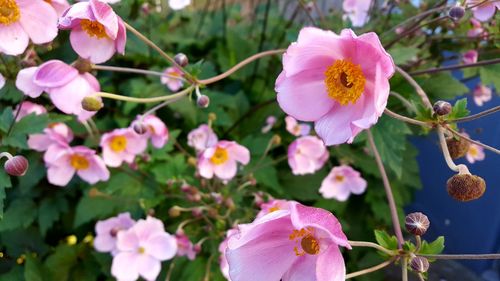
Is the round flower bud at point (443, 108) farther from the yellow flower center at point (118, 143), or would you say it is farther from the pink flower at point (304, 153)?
the yellow flower center at point (118, 143)

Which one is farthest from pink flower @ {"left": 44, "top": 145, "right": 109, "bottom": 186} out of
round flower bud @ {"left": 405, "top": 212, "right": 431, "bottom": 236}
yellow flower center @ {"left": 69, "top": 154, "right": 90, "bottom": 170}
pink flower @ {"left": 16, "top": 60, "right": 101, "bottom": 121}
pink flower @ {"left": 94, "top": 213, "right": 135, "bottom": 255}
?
round flower bud @ {"left": 405, "top": 212, "right": 431, "bottom": 236}

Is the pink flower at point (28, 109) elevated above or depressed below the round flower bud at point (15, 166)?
below

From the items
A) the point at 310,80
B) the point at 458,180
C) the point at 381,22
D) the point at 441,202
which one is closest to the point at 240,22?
the point at 381,22

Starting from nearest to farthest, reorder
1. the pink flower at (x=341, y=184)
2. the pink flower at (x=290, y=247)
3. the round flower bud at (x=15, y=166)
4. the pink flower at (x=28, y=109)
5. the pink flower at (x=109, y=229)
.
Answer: the pink flower at (x=290, y=247)
the round flower bud at (x=15, y=166)
the pink flower at (x=28, y=109)
the pink flower at (x=109, y=229)
the pink flower at (x=341, y=184)

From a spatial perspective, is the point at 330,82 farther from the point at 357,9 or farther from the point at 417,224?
the point at 357,9

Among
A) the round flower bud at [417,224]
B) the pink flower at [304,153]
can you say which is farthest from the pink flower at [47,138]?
the round flower bud at [417,224]

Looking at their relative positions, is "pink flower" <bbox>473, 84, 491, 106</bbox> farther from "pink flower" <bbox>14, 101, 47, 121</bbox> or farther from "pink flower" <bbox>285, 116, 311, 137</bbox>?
"pink flower" <bbox>14, 101, 47, 121</bbox>

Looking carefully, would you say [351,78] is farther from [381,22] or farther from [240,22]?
[240,22]
